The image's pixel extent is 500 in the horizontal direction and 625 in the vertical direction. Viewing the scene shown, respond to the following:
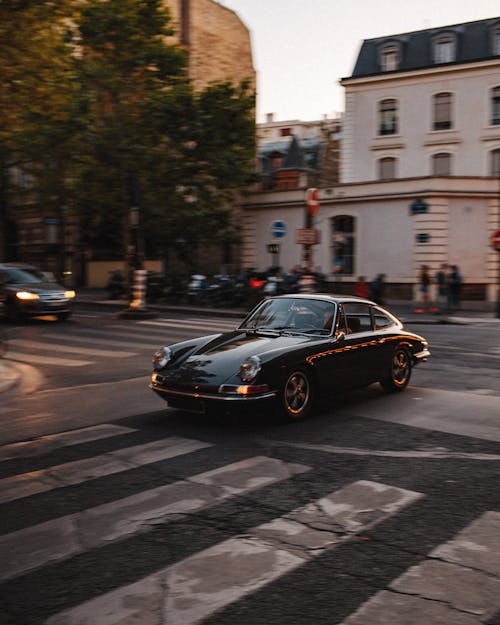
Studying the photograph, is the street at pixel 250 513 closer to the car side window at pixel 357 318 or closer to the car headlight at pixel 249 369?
the car headlight at pixel 249 369

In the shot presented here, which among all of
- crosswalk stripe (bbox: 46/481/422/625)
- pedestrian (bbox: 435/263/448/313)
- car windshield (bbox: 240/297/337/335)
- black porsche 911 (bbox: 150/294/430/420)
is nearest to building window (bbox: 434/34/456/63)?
pedestrian (bbox: 435/263/448/313)

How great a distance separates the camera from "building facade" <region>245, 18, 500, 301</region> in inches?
1200

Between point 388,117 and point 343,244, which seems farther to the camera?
point 388,117

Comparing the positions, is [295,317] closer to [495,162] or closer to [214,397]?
[214,397]

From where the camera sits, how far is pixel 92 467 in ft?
19.1

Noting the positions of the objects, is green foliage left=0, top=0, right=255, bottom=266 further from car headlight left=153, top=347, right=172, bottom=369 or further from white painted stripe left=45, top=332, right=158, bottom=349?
car headlight left=153, top=347, right=172, bottom=369

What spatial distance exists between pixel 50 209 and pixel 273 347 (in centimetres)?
2577

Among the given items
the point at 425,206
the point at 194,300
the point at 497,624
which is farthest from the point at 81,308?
the point at 497,624

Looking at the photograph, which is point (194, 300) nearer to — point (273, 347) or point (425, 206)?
point (425, 206)

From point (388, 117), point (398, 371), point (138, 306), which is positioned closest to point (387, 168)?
point (388, 117)

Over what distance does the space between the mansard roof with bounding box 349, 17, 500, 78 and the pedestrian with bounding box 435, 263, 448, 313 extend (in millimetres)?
13752

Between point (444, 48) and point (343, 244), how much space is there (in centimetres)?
1264

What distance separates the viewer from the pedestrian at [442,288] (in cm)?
2748

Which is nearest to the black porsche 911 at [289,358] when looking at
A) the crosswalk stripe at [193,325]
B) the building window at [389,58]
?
the crosswalk stripe at [193,325]
